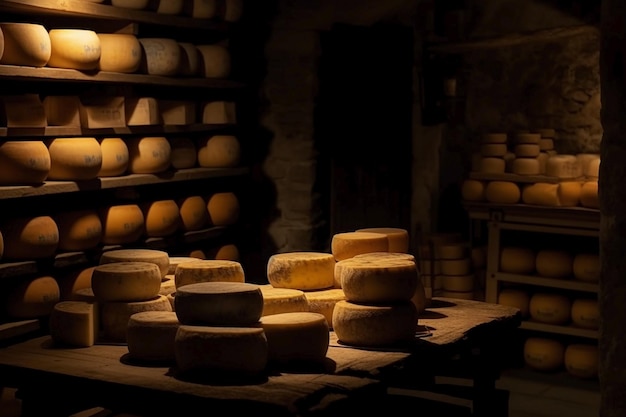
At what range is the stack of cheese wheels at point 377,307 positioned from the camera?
10.3ft

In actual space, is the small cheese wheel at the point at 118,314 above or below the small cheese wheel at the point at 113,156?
below

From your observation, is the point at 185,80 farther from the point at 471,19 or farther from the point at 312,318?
the point at 312,318

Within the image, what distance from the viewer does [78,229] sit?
4.83 meters

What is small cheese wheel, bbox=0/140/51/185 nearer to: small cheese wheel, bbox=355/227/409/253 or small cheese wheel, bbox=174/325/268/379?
small cheese wheel, bbox=355/227/409/253

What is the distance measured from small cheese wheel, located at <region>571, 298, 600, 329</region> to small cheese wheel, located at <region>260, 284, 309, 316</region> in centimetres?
322

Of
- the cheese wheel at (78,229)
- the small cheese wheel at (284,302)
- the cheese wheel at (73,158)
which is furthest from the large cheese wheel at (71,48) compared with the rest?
the small cheese wheel at (284,302)

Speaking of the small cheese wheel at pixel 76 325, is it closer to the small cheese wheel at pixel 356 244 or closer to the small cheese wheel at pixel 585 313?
the small cheese wheel at pixel 356 244

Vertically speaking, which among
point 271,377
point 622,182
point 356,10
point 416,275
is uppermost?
point 356,10

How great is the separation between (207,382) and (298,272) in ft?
2.82

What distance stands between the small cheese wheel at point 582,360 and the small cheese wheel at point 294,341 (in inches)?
140

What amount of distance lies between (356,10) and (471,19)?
1.12m

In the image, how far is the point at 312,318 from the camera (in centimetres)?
298

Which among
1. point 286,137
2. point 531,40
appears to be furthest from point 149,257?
point 531,40

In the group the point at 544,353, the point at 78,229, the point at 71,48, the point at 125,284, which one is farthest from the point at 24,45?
the point at 544,353
